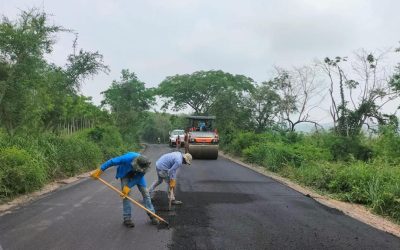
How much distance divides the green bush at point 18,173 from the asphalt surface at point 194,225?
29.7 inches

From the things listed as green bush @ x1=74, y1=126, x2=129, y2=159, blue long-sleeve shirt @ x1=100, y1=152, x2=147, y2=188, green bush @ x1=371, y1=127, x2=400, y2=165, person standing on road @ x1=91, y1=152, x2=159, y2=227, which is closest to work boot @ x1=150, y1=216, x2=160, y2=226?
person standing on road @ x1=91, y1=152, x2=159, y2=227

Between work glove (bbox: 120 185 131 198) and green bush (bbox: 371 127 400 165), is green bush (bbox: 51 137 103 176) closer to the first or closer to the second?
work glove (bbox: 120 185 131 198)

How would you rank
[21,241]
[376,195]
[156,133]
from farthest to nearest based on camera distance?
[156,133], [376,195], [21,241]

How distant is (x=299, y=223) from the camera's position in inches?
385

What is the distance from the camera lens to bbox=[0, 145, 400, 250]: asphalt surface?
25.6ft

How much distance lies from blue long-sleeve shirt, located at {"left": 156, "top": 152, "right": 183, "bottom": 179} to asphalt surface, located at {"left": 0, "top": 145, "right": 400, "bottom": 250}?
818 mm

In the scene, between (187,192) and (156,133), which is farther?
(156,133)

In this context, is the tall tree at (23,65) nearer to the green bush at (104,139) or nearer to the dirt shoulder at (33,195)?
the dirt shoulder at (33,195)

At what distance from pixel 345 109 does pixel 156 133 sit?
49.2m

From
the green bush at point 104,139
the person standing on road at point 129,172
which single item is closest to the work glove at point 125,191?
the person standing on road at point 129,172

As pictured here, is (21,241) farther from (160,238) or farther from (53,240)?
(160,238)

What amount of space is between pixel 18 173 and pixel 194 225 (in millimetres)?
5648

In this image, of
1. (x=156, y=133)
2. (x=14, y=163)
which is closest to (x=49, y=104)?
(x=14, y=163)

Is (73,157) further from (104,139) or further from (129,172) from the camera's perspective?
(129,172)
